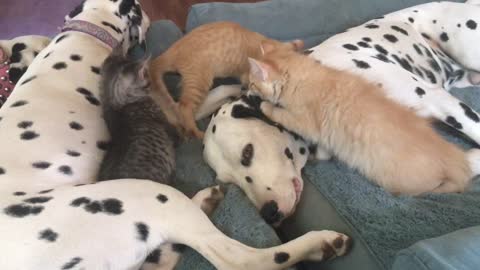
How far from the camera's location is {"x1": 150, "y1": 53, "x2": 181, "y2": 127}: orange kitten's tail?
1844 millimetres

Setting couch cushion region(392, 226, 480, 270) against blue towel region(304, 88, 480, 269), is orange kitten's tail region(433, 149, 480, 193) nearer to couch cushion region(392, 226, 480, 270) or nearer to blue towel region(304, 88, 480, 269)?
blue towel region(304, 88, 480, 269)

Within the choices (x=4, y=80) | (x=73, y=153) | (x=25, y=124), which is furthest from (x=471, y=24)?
(x=4, y=80)

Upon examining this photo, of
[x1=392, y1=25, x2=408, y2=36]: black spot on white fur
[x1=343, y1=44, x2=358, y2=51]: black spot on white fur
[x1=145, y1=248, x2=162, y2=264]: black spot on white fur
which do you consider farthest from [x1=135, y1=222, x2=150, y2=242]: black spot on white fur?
[x1=392, y1=25, x2=408, y2=36]: black spot on white fur

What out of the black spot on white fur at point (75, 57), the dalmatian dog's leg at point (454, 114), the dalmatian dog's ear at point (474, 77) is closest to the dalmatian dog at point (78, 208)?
the black spot on white fur at point (75, 57)

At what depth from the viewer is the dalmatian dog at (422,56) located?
1.74 meters

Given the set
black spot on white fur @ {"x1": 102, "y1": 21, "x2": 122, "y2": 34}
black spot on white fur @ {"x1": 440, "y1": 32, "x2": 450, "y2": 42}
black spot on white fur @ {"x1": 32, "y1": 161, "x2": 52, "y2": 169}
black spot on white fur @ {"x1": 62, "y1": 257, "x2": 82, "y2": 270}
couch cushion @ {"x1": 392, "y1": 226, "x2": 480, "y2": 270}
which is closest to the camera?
couch cushion @ {"x1": 392, "y1": 226, "x2": 480, "y2": 270}

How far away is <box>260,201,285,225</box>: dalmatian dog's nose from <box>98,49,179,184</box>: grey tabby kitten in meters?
0.33

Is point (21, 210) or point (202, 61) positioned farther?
point (202, 61)

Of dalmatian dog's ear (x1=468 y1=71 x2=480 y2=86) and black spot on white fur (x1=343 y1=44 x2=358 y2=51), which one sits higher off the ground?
black spot on white fur (x1=343 y1=44 x2=358 y2=51)

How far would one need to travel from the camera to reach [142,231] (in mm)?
1225

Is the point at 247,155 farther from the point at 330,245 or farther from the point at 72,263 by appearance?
the point at 72,263

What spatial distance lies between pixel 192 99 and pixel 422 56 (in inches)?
39.0

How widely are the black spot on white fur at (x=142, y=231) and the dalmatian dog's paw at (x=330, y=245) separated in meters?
0.42

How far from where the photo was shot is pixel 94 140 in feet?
5.14
